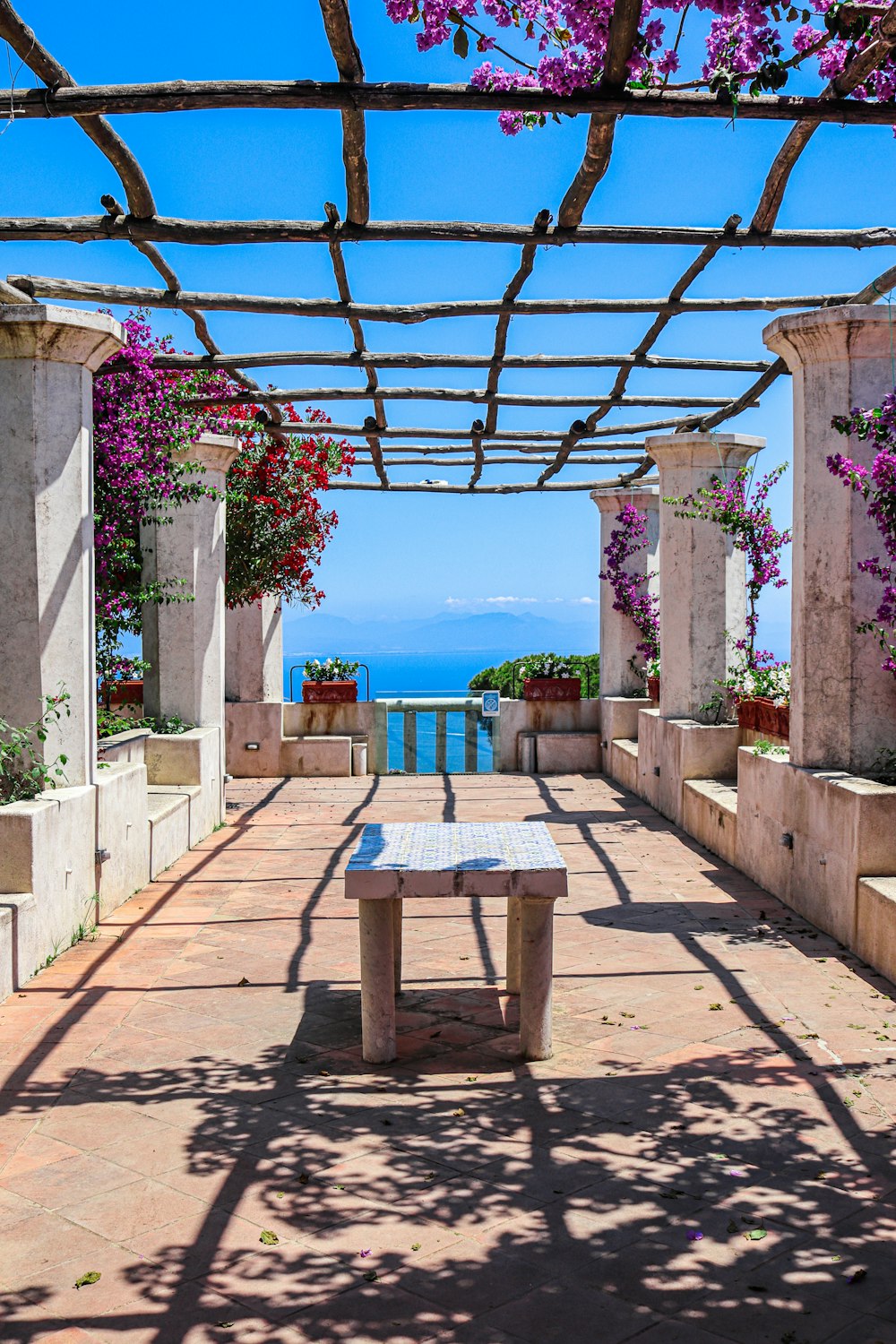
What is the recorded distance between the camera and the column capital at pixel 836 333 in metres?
6.64

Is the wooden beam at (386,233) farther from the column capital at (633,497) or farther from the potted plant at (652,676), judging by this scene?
the column capital at (633,497)

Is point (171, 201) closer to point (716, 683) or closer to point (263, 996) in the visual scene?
point (263, 996)

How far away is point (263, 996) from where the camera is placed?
219 inches

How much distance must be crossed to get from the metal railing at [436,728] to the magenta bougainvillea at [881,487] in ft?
28.4

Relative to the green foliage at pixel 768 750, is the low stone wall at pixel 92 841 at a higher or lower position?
lower

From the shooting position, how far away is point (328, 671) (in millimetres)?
14984

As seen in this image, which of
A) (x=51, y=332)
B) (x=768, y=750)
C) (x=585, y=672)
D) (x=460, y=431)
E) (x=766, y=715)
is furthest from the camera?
(x=585, y=672)

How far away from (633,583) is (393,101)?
32.3 feet

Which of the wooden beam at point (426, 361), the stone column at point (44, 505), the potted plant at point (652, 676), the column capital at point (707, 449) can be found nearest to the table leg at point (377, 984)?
the stone column at point (44, 505)

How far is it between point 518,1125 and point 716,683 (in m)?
6.94

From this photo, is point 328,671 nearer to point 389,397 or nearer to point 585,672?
point 585,672

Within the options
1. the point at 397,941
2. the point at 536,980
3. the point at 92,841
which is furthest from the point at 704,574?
the point at 536,980

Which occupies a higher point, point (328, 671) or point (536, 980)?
point (328, 671)

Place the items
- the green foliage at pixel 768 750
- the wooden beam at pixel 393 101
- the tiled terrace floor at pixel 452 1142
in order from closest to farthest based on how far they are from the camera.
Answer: the tiled terrace floor at pixel 452 1142, the wooden beam at pixel 393 101, the green foliage at pixel 768 750
